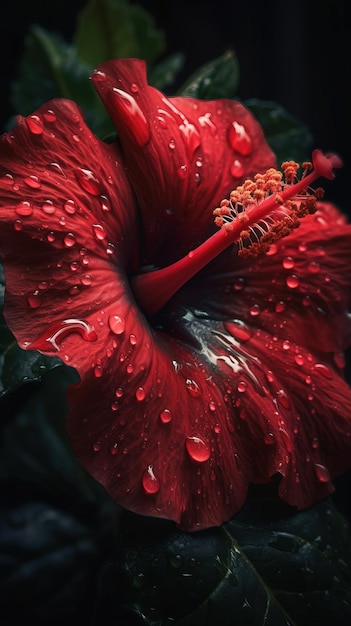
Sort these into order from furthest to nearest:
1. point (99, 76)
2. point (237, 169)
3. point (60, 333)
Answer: point (237, 169) → point (99, 76) → point (60, 333)

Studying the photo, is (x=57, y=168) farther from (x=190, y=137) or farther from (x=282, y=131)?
(x=282, y=131)

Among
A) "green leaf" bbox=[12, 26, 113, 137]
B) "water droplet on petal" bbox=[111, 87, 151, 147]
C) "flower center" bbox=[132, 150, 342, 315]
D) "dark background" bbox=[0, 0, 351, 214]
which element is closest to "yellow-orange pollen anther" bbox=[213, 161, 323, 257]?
"flower center" bbox=[132, 150, 342, 315]

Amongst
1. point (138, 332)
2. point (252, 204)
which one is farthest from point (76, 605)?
point (252, 204)

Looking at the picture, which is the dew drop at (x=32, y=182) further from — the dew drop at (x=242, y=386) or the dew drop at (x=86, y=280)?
the dew drop at (x=242, y=386)

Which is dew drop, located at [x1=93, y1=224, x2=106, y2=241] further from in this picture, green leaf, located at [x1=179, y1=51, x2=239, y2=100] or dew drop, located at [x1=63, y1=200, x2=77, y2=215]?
green leaf, located at [x1=179, y1=51, x2=239, y2=100]

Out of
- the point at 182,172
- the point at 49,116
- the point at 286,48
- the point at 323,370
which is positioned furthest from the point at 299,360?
the point at 286,48

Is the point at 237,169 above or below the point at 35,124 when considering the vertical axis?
below
